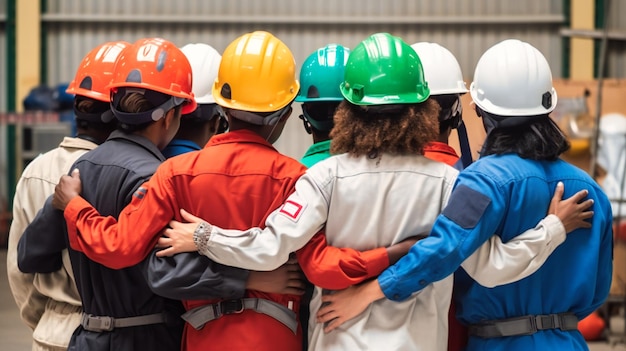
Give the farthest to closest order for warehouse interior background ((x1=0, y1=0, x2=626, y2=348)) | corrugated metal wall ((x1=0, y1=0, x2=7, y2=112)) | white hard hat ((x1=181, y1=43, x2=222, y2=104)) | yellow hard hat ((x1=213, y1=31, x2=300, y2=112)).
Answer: corrugated metal wall ((x1=0, y1=0, x2=7, y2=112))
warehouse interior background ((x1=0, y1=0, x2=626, y2=348))
white hard hat ((x1=181, y1=43, x2=222, y2=104))
yellow hard hat ((x1=213, y1=31, x2=300, y2=112))

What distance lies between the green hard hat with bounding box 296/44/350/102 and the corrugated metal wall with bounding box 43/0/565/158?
8.60m

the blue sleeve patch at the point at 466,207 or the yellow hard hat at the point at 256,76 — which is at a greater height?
the yellow hard hat at the point at 256,76

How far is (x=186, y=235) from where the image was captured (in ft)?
8.15

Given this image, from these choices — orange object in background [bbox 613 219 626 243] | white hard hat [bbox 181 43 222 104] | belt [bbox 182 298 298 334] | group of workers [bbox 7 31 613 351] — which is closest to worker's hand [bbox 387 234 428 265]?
group of workers [bbox 7 31 613 351]

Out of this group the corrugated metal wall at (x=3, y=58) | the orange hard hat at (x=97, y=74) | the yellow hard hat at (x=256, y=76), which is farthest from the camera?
the corrugated metal wall at (x=3, y=58)

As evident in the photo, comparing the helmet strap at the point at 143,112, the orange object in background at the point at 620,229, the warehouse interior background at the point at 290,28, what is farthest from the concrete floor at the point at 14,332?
the helmet strap at the point at 143,112

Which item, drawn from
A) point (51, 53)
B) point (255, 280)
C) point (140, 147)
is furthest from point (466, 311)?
point (51, 53)

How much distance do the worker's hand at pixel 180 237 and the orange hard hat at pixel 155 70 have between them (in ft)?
1.79

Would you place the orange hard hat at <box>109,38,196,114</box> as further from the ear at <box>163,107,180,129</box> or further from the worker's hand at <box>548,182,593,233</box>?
the worker's hand at <box>548,182,593,233</box>

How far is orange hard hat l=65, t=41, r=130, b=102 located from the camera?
10.2ft

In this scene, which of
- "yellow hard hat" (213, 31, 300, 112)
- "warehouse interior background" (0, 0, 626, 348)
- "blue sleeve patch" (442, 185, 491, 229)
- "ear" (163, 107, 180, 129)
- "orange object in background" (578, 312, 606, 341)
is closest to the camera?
"blue sleeve patch" (442, 185, 491, 229)

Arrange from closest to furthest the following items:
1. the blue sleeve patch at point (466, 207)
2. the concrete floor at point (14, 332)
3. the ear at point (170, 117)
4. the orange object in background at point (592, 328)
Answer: the blue sleeve patch at point (466, 207) → the ear at point (170, 117) → the concrete floor at point (14, 332) → the orange object in background at point (592, 328)

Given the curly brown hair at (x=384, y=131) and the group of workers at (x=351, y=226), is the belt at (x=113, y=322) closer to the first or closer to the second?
the group of workers at (x=351, y=226)

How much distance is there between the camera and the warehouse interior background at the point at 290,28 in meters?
11.7
